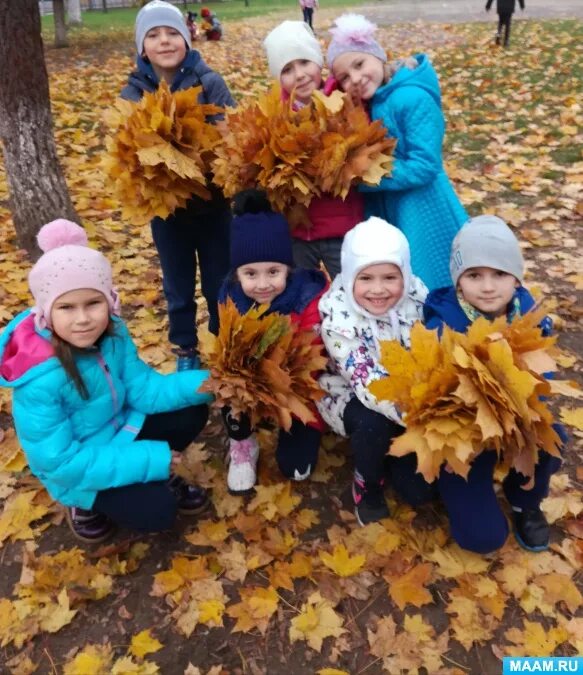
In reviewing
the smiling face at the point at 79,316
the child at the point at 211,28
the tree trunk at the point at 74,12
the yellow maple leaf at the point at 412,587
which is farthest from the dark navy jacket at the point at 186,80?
the tree trunk at the point at 74,12

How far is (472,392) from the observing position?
6.47 feet

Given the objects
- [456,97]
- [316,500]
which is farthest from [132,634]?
[456,97]

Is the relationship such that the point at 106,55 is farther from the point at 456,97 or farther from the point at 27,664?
the point at 27,664

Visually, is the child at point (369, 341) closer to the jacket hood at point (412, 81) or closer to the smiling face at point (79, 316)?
the jacket hood at point (412, 81)

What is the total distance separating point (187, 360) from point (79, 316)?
54.3 inches

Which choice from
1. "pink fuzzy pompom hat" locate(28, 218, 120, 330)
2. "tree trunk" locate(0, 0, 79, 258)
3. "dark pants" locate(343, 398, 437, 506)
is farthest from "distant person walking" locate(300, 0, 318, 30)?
"dark pants" locate(343, 398, 437, 506)

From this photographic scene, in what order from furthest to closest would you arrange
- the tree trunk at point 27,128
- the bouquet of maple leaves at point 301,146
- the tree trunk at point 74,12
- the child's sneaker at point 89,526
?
the tree trunk at point 74,12
the tree trunk at point 27,128
the child's sneaker at point 89,526
the bouquet of maple leaves at point 301,146

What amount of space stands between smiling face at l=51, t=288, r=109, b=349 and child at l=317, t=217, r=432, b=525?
3.10 ft

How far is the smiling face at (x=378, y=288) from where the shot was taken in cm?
251

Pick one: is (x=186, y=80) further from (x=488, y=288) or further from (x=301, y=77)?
(x=488, y=288)

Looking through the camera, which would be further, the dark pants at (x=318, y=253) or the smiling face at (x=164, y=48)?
the dark pants at (x=318, y=253)

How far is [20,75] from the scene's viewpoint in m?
4.41

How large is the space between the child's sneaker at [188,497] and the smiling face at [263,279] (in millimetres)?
927

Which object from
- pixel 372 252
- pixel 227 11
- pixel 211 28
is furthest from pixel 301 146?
pixel 227 11
